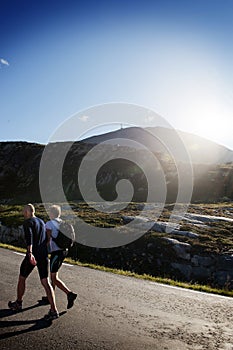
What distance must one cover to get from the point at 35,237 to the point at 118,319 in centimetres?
283

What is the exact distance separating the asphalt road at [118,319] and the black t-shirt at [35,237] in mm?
1478

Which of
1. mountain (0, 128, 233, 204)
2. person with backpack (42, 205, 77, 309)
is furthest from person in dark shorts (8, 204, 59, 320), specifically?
mountain (0, 128, 233, 204)

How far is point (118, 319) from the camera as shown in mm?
7480

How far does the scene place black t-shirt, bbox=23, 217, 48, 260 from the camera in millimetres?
7741

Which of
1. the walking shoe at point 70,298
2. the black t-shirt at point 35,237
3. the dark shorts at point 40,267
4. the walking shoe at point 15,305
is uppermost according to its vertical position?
the black t-shirt at point 35,237

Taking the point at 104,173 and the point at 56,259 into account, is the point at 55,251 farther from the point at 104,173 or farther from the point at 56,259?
the point at 104,173

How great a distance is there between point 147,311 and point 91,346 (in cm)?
269

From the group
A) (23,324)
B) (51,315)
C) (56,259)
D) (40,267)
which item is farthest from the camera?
(56,259)

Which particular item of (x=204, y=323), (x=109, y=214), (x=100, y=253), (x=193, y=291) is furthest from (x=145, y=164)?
(x=204, y=323)

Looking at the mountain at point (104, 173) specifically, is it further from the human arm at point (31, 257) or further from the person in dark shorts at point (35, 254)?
the human arm at point (31, 257)

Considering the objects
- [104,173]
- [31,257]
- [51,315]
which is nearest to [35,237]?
[31,257]

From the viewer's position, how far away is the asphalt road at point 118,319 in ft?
20.2

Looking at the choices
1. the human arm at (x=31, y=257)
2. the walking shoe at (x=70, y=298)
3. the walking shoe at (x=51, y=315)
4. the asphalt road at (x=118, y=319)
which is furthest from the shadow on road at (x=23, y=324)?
the human arm at (x=31, y=257)

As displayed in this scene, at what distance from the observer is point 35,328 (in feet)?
22.1
